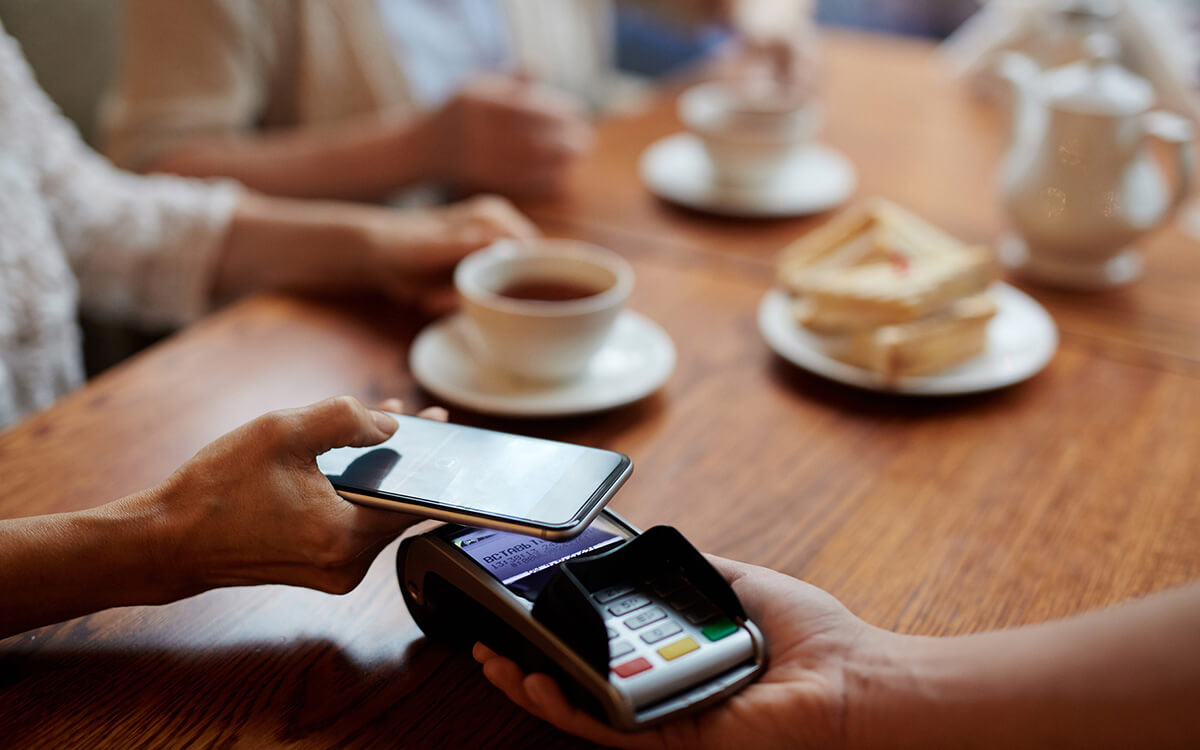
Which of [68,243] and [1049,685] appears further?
[68,243]

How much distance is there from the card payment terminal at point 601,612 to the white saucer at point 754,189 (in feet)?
2.33

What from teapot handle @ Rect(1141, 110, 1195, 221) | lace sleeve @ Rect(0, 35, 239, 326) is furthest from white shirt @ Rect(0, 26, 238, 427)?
teapot handle @ Rect(1141, 110, 1195, 221)

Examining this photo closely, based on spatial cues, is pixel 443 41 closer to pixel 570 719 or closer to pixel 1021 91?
pixel 1021 91

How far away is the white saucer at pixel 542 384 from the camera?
75cm

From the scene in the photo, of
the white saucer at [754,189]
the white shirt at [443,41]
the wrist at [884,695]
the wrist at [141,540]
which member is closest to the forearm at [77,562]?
the wrist at [141,540]

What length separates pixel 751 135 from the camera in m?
1.21

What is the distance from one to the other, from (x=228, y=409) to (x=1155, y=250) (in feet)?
3.37

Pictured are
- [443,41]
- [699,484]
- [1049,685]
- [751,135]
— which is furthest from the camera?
[443,41]

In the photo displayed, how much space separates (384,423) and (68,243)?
0.63 metres

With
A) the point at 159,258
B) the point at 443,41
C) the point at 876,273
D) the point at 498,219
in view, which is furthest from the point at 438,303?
the point at 443,41

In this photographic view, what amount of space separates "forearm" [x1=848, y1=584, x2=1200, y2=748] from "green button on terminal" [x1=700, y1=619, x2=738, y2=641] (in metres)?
0.06

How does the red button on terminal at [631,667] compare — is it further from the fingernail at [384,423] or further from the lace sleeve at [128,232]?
the lace sleeve at [128,232]

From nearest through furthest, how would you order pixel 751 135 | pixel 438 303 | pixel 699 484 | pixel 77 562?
pixel 77 562 < pixel 699 484 < pixel 438 303 < pixel 751 135

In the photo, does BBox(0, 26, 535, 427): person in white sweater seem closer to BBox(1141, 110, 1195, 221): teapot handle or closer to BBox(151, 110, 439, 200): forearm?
BBox(151, 110, 439, 200): forearm
